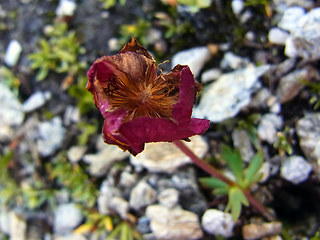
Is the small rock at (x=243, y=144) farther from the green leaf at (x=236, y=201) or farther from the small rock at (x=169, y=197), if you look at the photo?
the small rock at (x=169, y=197)

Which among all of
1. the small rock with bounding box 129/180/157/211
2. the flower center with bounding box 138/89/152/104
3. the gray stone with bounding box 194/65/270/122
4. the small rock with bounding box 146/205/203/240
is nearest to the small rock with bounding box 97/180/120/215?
the small rock with bounding box 129/180/157/211

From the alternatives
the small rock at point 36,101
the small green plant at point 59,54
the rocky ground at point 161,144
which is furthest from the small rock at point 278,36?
the small rock at point 36,101

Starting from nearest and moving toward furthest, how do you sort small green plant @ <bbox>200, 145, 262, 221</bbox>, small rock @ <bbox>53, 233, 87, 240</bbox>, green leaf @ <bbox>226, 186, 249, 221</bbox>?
1. green leaf @ <bbox>226, 186, 249, 221</bbox>
2. small green plant @ <bbox>200, 145, 262, 221</bbox>
3. small rock @ <bbox>53, 233, 87, 240</bbox>

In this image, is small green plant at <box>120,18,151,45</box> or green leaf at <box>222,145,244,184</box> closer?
green leaf at <box>222,145,244,184</box>

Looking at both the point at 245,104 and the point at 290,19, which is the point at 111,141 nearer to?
the point at 245,104

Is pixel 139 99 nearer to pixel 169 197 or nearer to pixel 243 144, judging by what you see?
pixel 169 197

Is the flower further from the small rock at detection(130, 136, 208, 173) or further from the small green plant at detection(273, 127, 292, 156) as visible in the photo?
the small green plant at detection(273, 127, 292, 156)

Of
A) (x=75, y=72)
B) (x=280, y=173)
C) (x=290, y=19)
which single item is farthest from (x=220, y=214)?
(x=75, y=72)
